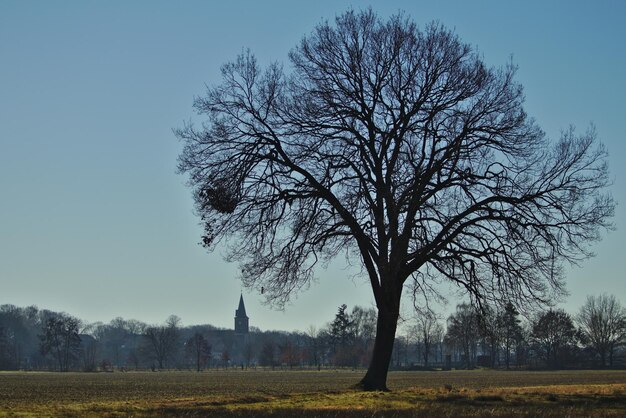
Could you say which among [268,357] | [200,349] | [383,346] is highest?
[200,349]

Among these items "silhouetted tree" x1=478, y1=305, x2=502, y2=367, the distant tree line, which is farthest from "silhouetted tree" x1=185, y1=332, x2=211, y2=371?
"silhouetted tree" x1=478, y1=305, x2=502, y2=367

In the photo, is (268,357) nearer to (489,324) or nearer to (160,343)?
(160,343)

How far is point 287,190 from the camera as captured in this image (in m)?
27.0

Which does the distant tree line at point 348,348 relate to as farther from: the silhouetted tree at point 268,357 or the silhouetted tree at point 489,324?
the silhouetted tree at point 489,324

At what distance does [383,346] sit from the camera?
27297 mm

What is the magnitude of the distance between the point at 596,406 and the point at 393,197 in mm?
9246

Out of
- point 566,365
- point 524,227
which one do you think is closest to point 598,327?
point 566,365

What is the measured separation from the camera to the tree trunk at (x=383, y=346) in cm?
2700

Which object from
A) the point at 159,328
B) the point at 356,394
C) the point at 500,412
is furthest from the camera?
the point at 159,328

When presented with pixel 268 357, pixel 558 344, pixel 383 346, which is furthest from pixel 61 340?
pixel 383 346

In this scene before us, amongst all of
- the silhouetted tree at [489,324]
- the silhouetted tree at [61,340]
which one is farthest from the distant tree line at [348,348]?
the silhouetted tree at [489,324]

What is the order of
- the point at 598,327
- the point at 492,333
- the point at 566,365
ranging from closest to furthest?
1. the point at 492,333
2. the point at 566,365
3. the point at 598,327

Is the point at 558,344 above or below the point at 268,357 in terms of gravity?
above

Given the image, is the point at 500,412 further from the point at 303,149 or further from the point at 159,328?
the point at 159,328
